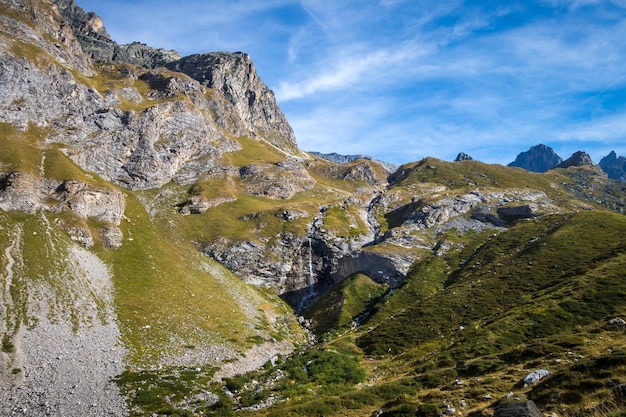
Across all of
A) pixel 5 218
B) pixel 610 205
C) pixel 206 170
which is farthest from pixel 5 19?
pixel 610 205

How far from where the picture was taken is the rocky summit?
35.2 m

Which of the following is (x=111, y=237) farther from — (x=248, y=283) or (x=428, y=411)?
(x=428, y=411)

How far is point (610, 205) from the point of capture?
191500mm

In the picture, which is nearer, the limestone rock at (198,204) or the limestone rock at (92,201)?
the limestone rock at (92,201)

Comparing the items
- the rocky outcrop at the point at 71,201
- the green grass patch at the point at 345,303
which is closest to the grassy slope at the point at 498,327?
the green grass patch at the point at 345,303

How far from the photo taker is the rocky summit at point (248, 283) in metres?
35.2

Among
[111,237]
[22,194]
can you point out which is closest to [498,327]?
[111,237]

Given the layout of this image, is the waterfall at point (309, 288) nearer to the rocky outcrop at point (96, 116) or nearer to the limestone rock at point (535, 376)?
the rocky outcrop at point (96, 116)

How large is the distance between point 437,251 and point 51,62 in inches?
6189

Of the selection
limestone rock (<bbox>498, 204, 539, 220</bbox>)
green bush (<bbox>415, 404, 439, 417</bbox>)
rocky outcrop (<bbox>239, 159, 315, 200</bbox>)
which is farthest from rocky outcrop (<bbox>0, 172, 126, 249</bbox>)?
limestone rock (<bbox>498, 204, 539, 220</bbox>)

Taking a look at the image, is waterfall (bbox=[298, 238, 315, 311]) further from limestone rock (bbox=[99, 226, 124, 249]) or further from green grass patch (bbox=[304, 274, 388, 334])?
limestone rock (bbox=[99, 226, 124, 249])

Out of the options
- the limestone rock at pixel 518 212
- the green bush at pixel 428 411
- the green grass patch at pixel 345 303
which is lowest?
the green bush at pixel 428 411

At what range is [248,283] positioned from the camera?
105 m

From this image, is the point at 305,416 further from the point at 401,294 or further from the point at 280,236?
the point at 280,236
